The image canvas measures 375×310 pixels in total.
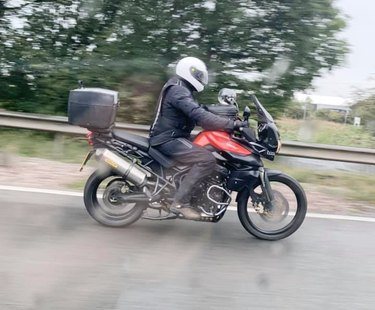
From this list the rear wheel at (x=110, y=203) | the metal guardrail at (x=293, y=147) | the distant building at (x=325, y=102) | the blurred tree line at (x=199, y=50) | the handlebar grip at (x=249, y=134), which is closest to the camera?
the handlebar grip at (x=249, y=134)

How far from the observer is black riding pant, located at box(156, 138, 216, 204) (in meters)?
5.43

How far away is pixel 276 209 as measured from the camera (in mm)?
5648

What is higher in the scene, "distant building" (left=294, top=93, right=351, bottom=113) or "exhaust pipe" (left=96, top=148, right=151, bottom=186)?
"exhaust pipe" (left=96, top=148, right=151, bottom=186)

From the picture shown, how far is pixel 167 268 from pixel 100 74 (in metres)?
8.35

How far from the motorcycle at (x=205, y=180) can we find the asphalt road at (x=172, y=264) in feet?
0.80

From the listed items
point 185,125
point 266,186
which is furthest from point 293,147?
point 185,125

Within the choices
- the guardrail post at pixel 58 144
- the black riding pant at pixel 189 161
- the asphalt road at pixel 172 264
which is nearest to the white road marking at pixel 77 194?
the asphalt road at pixel 172 264

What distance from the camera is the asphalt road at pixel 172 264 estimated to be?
4141 mm

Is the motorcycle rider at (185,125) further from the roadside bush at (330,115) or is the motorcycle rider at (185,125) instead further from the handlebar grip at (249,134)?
the roadside bush at (330,115)

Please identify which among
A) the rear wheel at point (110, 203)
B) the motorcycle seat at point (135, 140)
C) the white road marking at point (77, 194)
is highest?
the motorcycle seat at point (135, 140)

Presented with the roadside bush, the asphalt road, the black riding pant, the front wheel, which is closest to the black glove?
the black riding pant

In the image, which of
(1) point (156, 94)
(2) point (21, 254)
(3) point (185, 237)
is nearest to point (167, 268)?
(3) point (185, 237)

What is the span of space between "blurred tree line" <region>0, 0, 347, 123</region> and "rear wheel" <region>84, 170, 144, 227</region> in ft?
20.6

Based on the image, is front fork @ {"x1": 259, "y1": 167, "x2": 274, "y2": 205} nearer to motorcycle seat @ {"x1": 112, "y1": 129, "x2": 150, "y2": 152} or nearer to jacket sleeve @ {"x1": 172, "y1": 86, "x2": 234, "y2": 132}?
jacket sleeve @ {"x1": 172, "y1": 86, "x2": 234, "y2": 132}
